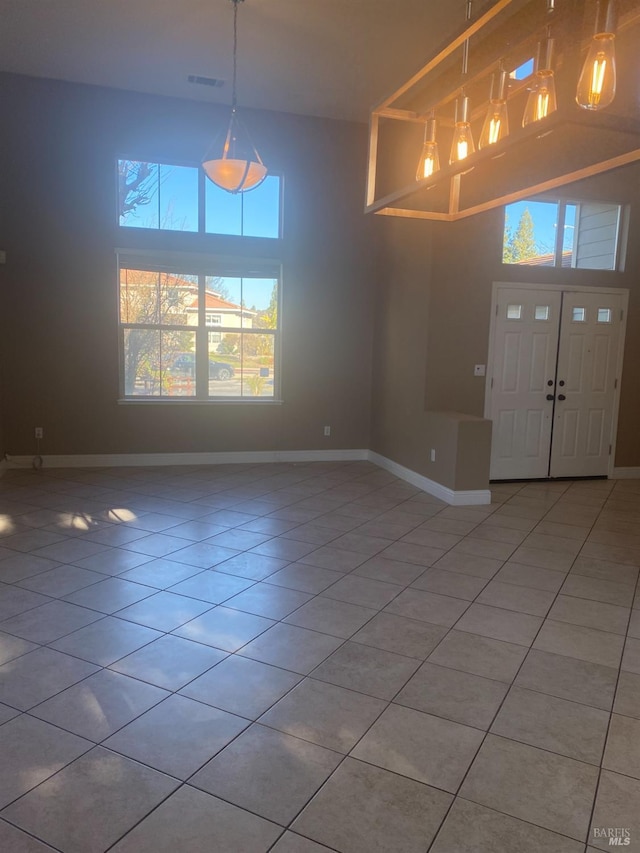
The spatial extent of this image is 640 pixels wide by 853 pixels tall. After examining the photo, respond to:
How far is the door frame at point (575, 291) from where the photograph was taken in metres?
5.68

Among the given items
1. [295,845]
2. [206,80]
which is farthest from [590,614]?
[206,80]

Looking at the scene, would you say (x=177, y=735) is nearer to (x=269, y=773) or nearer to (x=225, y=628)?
(x=269, y=773)

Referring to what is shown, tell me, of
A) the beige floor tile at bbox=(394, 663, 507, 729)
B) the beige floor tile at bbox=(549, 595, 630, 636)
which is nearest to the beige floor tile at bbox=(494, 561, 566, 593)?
the beige floor tile at bbox=(549, 595, 630, 636)

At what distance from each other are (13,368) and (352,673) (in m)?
4.88

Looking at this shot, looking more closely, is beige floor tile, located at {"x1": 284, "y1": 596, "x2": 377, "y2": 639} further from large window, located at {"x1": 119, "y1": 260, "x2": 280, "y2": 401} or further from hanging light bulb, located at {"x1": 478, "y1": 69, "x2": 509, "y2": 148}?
large window, located at {"x1": 119, "y1": 260, "x2": 280, "y2": 401}

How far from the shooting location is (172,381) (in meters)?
6.27

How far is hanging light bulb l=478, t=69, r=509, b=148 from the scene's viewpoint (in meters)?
→ 2.48

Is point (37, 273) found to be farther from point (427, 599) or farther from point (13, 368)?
point (427, 599)

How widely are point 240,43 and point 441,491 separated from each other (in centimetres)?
409

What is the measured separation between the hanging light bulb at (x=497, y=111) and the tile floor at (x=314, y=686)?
2.29m

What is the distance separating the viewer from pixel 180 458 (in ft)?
20.9

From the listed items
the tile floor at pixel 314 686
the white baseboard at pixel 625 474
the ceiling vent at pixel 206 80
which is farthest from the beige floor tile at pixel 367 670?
the ceiling vent at pixel 206 80

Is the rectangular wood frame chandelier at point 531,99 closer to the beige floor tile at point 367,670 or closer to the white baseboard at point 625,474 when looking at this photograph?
the beige floor tile at point 367,670

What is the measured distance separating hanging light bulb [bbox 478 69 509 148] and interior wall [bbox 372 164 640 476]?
285 centimetres
